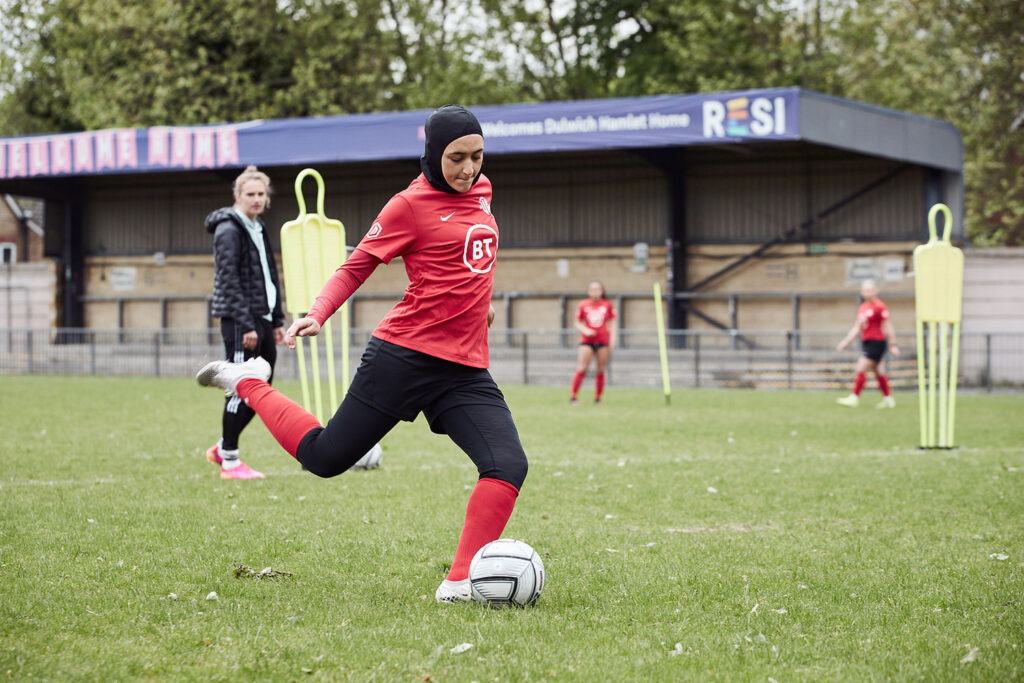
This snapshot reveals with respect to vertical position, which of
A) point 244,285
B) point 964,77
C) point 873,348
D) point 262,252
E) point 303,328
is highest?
point 964,77

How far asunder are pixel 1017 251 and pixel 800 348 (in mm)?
5537

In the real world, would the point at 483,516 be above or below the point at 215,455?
above

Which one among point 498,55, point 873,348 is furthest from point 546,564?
point 498,55

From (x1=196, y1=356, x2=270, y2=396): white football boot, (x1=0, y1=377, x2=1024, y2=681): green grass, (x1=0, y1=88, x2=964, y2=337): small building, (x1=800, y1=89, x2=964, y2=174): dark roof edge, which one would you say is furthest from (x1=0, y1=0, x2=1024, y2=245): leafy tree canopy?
(x1=196, y1=356, x2=270, y2=396): white football boot

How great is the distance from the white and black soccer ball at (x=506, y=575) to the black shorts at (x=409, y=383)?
62 centimetres


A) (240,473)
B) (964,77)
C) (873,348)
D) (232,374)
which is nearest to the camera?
(232,374)

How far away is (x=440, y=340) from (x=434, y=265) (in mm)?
318

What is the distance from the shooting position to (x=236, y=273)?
25.4 feet

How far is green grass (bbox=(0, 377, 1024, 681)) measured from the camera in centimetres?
375

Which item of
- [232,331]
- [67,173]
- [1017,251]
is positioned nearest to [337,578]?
[232,331]

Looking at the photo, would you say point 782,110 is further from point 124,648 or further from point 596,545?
point 124,648

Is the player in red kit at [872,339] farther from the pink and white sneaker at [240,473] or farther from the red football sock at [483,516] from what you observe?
the red football sock at [483,516]

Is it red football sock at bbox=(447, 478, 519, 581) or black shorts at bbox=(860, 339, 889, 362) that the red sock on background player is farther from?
red football sock at bbox=(447, 478, 519, 581)

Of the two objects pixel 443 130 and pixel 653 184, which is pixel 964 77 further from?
pixel 443 130
